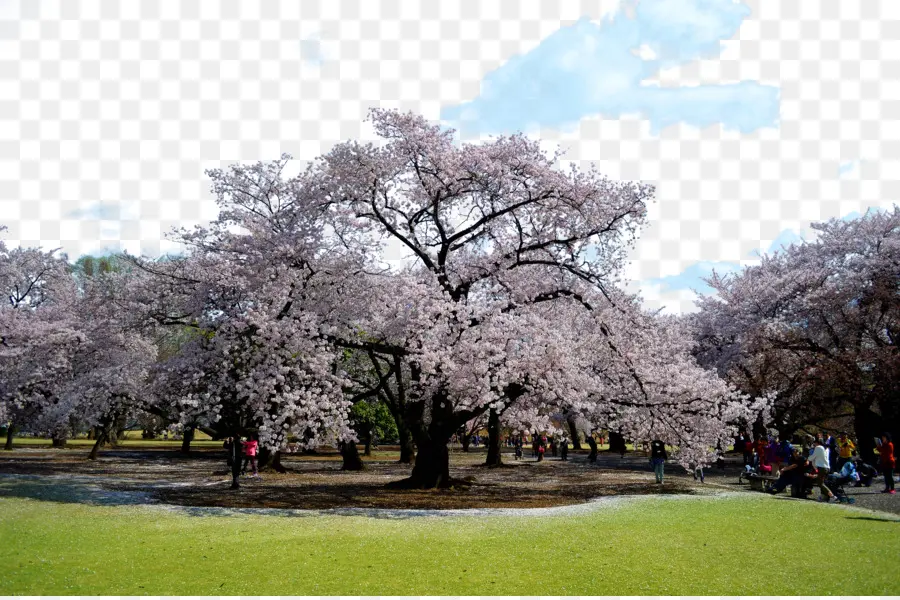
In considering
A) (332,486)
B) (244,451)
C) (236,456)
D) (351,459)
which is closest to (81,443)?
(351,459)

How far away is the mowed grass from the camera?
9008mm

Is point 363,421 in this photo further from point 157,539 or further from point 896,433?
point 157,539

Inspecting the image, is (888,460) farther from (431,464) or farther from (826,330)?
(826,330)

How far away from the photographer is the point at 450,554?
1128 cm

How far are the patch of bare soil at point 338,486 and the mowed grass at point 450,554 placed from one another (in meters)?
3.67

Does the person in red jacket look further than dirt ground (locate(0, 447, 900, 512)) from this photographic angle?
Yes

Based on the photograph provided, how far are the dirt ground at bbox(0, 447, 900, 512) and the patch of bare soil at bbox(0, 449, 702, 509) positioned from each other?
28mm

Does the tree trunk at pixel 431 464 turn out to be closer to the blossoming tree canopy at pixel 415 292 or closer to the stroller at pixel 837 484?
the blossoming tree canopy at pixel 415 292

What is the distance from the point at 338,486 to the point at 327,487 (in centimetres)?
57

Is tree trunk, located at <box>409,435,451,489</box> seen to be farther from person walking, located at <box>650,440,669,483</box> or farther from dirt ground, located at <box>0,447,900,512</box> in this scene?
person walking, located at <box>650,440,669,483</box>

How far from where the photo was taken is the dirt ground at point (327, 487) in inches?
778

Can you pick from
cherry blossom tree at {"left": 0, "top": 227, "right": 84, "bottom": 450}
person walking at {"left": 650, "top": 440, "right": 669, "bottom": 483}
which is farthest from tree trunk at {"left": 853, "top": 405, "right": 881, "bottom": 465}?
cherry blossom tree at {"left": 0, "top": 227, "right": 84, "bottom": 450}

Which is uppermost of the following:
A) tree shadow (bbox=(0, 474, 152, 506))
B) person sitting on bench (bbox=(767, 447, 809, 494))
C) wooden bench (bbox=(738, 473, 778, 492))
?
person sitting on bench (bbox=(767, 447, 809, 494))

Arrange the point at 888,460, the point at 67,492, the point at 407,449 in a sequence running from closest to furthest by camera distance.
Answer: the point at 888,460
the point at 67,492
the point at 407,449
